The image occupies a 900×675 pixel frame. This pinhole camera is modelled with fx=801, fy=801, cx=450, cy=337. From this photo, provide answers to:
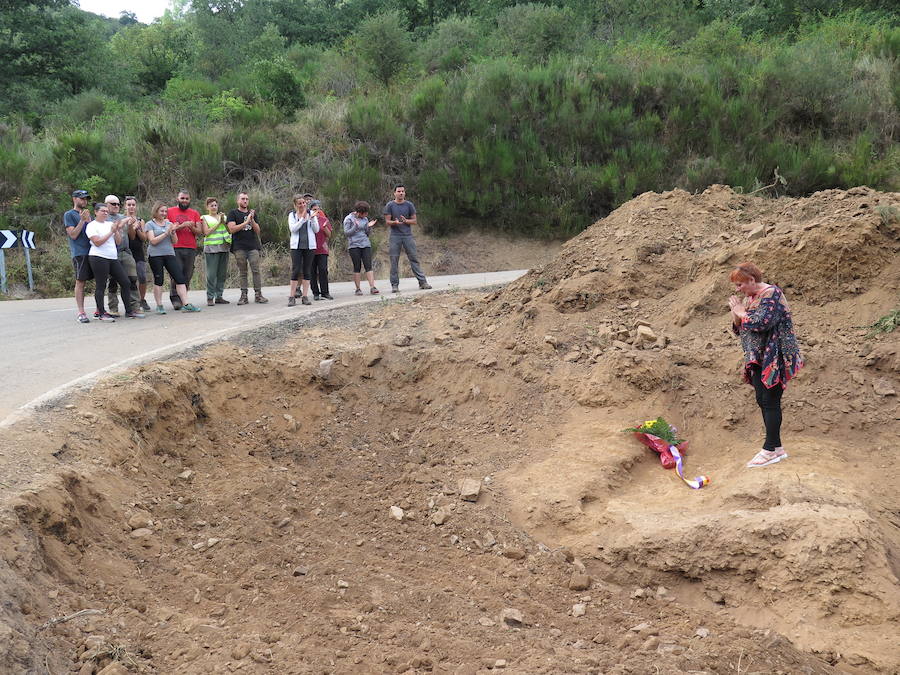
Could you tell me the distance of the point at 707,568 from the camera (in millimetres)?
5312

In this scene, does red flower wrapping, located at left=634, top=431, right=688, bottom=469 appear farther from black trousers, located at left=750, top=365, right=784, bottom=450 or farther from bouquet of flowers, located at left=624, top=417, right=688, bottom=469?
black trousers, located at left=750, top=365, right=784, bottom=450

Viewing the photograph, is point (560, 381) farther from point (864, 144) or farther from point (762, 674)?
point (864, 144)

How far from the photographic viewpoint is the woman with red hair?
5.95 meters

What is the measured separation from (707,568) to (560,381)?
281 centimetres

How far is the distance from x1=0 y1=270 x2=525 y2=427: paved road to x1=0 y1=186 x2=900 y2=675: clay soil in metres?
0.54

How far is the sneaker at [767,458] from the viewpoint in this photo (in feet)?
20.5

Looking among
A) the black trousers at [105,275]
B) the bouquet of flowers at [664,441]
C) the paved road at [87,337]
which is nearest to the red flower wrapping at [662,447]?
the bouquet of flowers at [664,441]

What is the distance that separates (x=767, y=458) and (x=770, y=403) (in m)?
0.46

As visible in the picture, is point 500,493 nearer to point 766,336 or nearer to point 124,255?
point 766,336

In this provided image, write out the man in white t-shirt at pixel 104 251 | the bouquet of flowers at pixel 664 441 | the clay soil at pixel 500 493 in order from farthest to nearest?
the man in white t-shirt at pixel 104 251, the bouquet of flowers at pixel 664 441, the clay soil at pixel 500 493

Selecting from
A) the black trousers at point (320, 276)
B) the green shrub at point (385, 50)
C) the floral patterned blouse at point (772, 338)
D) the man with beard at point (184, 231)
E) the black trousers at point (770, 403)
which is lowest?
the black trousers at point (770, 403)

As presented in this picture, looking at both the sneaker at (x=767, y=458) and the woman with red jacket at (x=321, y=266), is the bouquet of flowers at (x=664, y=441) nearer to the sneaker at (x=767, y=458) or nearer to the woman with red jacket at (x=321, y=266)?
the sneaker at (x=767, y=458)

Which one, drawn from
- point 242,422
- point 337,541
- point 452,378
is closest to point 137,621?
point 337,541

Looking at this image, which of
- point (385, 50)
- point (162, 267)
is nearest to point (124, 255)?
point (162, 267)
